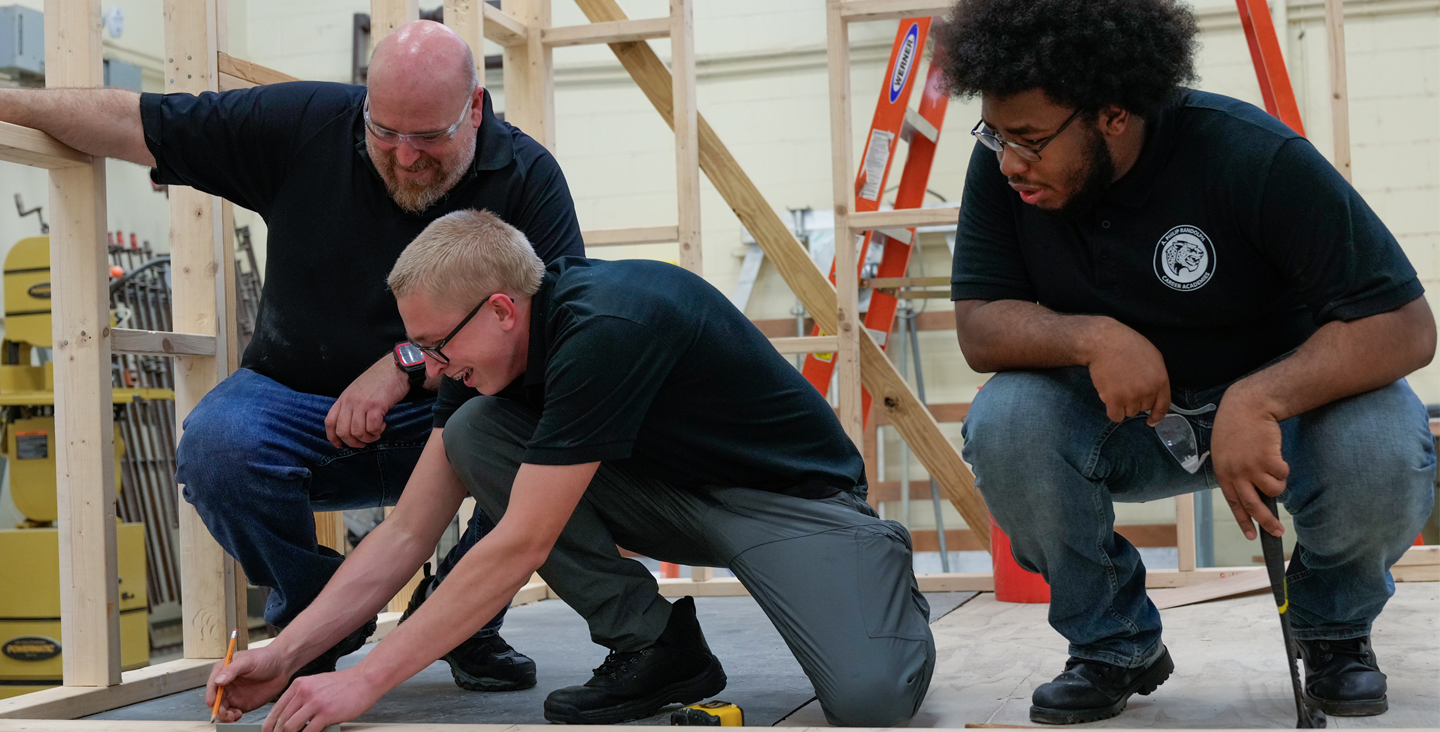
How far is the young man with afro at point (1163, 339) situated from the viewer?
1.64m

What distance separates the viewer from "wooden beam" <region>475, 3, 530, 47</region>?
3.59 metres

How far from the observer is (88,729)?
5.42ft

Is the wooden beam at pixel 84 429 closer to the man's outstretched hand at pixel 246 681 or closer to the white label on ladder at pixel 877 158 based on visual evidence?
the man's outstretched hand at pixel 246 681

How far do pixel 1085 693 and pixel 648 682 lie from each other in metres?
0.66

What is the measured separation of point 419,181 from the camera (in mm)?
2178

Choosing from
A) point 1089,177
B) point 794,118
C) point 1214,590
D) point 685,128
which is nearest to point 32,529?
point 685,128

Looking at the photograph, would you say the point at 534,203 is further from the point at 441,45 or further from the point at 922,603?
the point at 922,603

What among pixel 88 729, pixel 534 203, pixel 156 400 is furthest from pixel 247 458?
pixel 156 400

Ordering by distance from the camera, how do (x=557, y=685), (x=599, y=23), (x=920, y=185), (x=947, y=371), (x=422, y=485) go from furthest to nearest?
(x=947, y=371), (x=920, y=185), (x=599, y=23), (x=557, y=685), (x=422, y=485)

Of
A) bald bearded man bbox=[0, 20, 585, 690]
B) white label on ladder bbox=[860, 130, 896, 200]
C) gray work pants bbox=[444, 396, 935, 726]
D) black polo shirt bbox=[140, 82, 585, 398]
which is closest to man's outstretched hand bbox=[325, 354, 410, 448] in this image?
bald bearded man bbox=[0, 20, 585, 690]

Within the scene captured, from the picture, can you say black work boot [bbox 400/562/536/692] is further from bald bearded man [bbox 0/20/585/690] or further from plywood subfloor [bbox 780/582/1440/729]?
plywood subfloor [bbox 780/582/1440/729]

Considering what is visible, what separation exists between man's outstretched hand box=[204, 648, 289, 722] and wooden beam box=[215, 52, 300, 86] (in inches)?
53.3

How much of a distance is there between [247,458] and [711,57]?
15.7ft

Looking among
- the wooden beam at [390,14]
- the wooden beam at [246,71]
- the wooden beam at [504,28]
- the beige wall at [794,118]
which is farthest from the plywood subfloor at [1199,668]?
the beige wall at [794,118]
